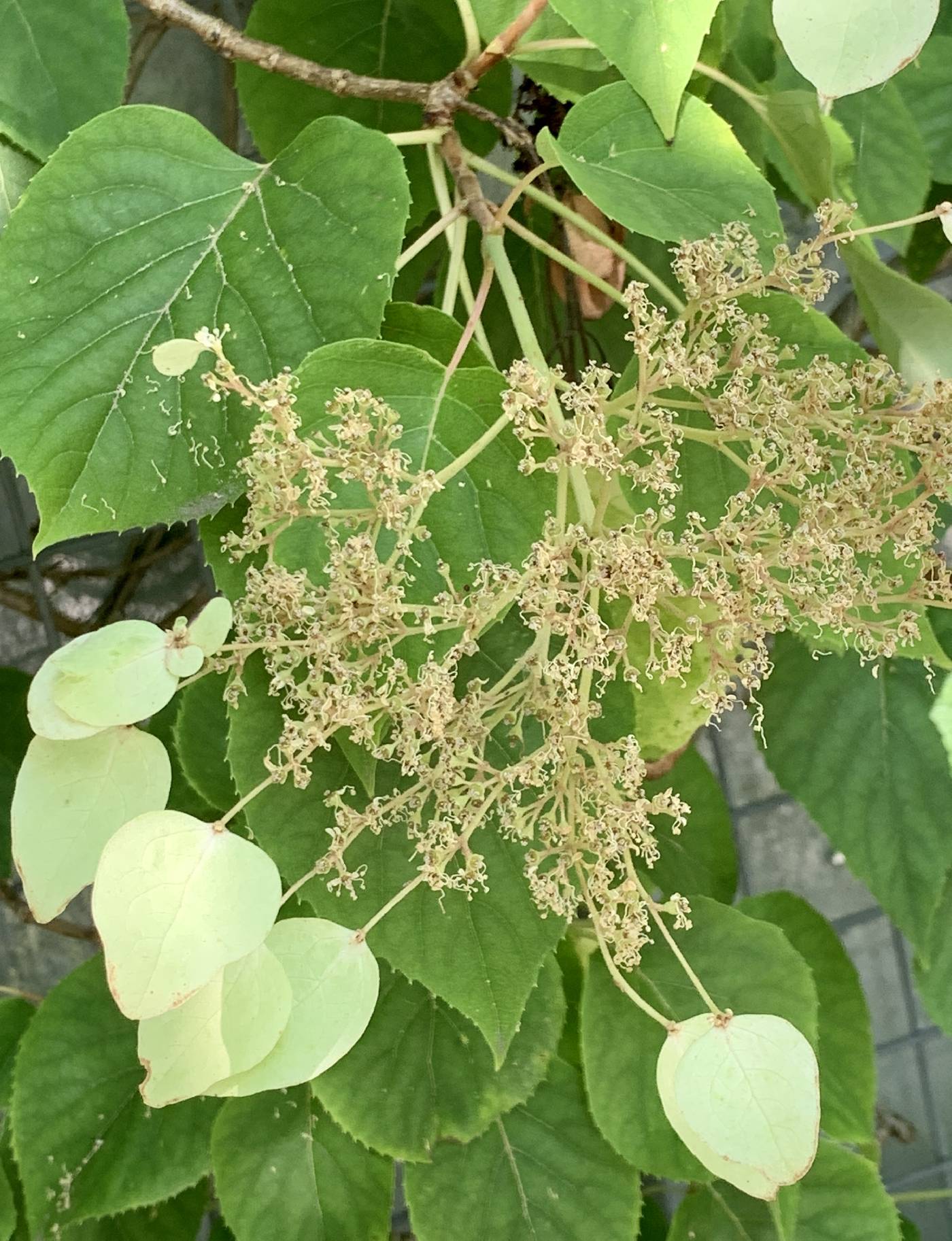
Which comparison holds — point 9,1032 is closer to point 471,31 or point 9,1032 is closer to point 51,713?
point 51,713

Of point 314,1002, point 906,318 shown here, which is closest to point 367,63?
point 906,318

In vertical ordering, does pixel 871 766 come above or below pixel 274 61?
below

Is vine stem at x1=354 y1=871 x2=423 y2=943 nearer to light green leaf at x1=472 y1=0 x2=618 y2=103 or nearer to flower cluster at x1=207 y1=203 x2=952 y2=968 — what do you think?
flower cluster at x1=207 y1=203 x2=952 y2=968

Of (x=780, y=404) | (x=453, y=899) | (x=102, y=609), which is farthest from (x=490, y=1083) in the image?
(x=102, y=609)

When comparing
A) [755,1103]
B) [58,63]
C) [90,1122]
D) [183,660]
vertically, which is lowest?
[90,1122]

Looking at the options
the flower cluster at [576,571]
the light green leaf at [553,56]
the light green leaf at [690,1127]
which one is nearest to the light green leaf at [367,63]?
the light green leaf at [553,56]

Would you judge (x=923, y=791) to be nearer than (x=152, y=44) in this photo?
Yes

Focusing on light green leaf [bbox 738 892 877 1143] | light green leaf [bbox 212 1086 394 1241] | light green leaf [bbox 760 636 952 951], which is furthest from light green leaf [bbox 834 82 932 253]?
light green leaf [bbox 212 1086 394 1241]

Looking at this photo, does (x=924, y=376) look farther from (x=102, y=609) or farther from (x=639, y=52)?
(x=102, y=609)
